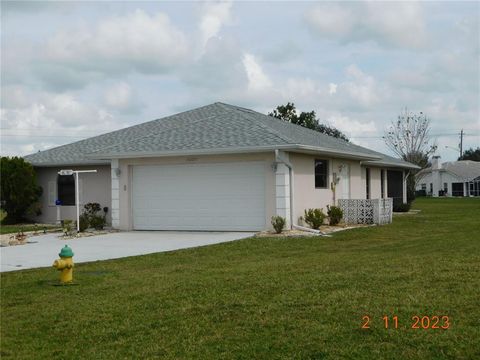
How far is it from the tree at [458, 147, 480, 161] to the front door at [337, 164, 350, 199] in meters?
78.8

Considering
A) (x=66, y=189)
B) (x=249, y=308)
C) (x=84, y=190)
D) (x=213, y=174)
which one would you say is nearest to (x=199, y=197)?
(x=213, y=174)

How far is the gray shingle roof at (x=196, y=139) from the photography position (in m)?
18.6

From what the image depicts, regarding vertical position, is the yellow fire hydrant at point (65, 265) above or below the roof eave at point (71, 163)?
below

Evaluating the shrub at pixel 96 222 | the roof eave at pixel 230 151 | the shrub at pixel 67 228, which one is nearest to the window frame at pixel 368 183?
the roof eave at pixel 230 151

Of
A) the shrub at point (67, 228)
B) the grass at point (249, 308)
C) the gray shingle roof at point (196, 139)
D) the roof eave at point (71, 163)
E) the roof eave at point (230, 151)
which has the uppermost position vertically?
the gray shingle roof at point (196, 139)

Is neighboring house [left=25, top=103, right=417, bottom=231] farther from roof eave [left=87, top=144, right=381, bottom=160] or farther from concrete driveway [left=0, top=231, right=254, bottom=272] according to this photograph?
concrete driveway [left=0, top=231, right=254, bottom=272]

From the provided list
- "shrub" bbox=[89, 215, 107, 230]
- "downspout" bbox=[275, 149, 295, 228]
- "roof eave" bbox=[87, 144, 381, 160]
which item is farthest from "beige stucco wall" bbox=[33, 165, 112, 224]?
"downspout" bbox=[275, 149, 295, 228]

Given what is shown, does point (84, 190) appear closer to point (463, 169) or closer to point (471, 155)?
point (463, 169)

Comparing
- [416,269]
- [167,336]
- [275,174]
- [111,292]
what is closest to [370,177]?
[275,174]

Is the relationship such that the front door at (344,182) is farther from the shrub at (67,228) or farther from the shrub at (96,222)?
the shrub at (67,228)

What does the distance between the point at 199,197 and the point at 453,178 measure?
6276 centimetres

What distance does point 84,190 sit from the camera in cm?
2372

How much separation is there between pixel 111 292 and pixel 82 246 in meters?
7.33

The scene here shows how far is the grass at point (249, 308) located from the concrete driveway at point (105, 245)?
5.39 ft
